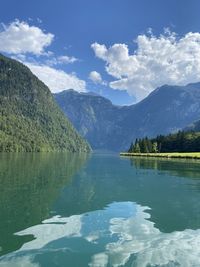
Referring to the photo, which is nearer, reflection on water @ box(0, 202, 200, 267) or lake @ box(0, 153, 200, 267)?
reflection on water @ box(0, 202, 200, 267)

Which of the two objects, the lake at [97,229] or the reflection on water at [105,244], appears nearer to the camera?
the reflection on water at [105,244]

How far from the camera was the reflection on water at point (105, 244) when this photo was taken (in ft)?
Result: 55.8

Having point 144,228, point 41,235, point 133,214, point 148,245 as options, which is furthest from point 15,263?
point 133,214

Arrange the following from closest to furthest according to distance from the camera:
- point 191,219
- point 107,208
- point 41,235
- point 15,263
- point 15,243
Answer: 1. point 15,263
2. point 15,243
3. point 41,235
4. point 191,219
5. point 107,208

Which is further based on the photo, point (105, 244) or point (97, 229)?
point (97, 229)

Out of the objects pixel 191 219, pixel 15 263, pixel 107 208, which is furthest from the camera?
pixel 107 208

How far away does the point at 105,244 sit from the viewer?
19.5 metres

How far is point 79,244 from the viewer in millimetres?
19406

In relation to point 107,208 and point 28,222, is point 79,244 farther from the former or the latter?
point 107,208

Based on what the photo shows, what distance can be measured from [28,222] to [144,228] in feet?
25.3

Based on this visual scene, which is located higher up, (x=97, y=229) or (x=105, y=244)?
(x=97, y=229)

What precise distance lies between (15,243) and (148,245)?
7.17m

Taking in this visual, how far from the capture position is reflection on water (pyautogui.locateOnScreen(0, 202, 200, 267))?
1702 cm

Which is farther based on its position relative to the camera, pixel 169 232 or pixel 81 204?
pixel 81 204
